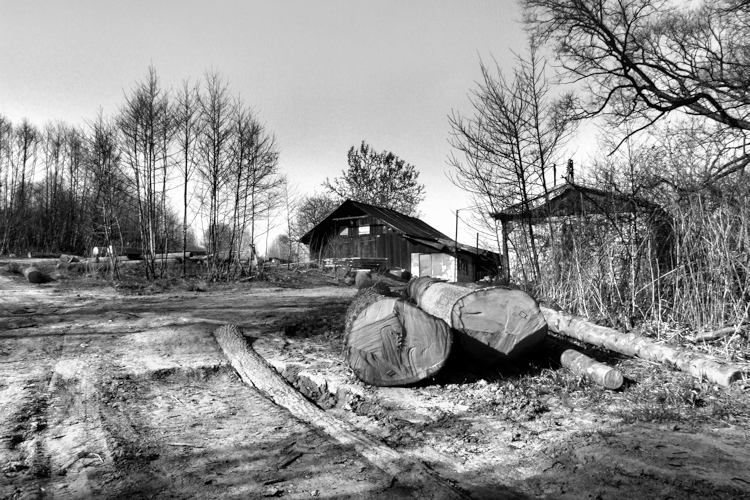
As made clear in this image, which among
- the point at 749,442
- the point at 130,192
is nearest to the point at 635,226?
the point at 749,442

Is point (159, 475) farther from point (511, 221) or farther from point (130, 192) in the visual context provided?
point (130, 192)

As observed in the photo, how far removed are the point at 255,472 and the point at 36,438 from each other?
1744 mm

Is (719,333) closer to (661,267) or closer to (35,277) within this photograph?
(661,267)

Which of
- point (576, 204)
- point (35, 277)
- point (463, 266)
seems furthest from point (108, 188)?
point (463, 266)

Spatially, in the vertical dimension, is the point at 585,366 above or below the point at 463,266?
below

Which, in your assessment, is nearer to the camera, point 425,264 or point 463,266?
point 425,264

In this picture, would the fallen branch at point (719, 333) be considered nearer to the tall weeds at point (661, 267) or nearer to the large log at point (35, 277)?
the tall weeds at point (661, 267)

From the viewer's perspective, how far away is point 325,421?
3.88 m

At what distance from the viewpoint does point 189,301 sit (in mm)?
10688

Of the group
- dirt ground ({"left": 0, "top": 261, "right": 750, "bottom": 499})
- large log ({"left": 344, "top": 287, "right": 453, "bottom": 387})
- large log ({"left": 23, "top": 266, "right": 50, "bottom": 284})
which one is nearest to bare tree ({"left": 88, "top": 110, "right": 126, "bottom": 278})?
large log ({"left": 23, "top": 266, "right": 50, "bottom": 284})

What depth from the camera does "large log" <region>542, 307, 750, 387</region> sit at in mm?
4180

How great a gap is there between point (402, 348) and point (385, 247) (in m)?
23.3

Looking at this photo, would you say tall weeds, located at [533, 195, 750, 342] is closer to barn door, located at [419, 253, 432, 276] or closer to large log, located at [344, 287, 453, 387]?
large log, located at [344, 287, 453, 387]

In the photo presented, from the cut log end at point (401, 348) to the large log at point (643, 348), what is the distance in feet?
7.31
